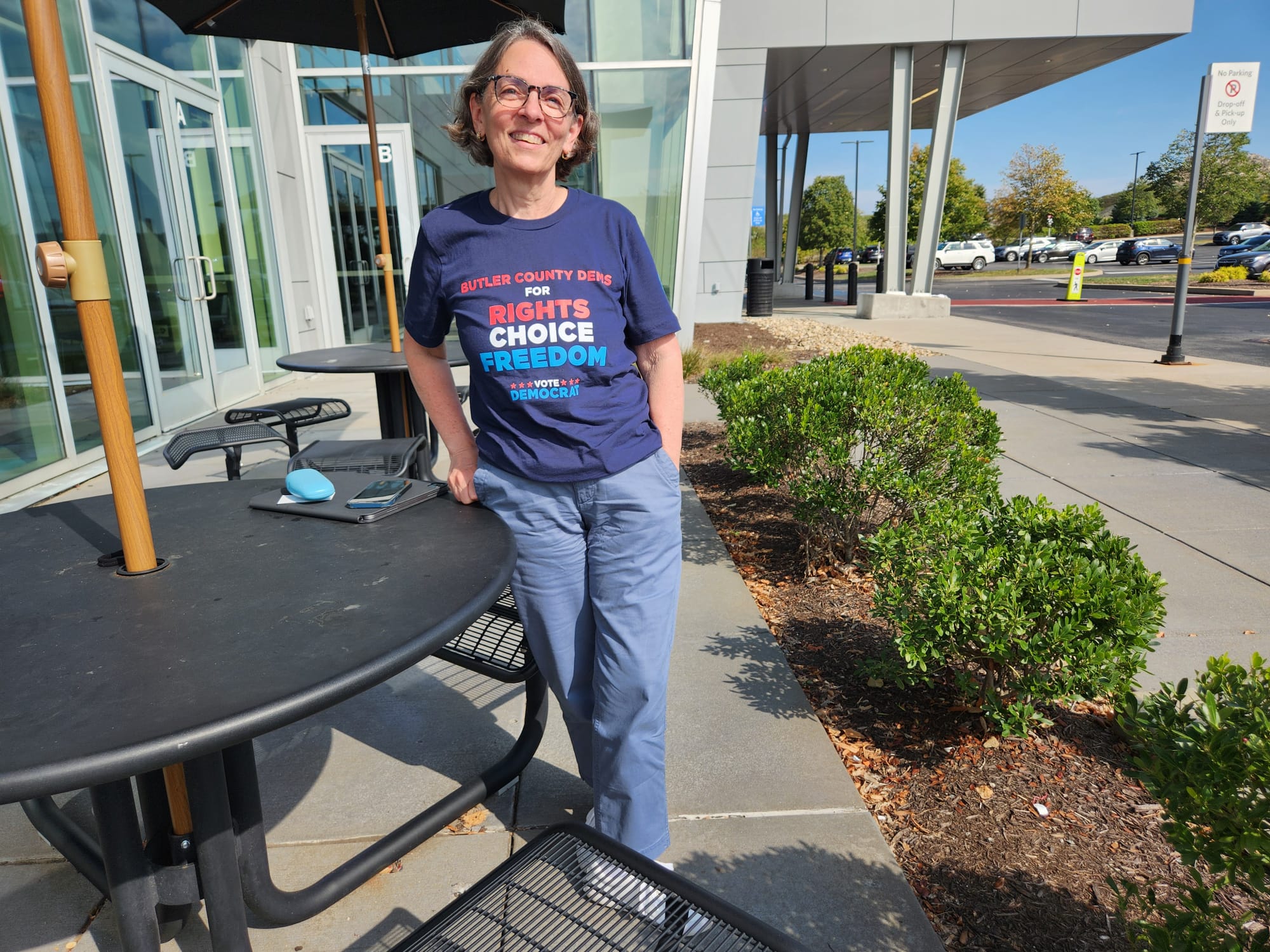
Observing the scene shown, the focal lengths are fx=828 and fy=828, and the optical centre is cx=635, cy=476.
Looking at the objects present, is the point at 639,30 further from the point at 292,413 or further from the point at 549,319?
the point at 549,319

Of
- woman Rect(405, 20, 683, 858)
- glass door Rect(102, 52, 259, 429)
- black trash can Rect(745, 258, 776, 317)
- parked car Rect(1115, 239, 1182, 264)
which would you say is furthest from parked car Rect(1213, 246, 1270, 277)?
woman Rect(405, 20, 683, 858)

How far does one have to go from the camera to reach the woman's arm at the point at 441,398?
196cm

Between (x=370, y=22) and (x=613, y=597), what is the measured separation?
3.79 m

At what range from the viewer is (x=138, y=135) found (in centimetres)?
718

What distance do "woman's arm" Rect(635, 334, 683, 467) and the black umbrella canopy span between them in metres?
2.42

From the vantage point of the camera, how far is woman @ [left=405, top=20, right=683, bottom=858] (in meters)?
1.73

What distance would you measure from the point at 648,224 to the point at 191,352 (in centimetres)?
645

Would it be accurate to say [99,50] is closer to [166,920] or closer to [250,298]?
[250,298]

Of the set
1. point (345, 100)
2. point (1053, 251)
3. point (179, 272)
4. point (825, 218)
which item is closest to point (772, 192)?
point (345, 100)

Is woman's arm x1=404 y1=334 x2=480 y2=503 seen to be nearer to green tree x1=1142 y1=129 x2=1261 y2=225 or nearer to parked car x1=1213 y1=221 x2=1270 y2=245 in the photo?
parked car x1=1213 y1=221 x2=1270 y2=245

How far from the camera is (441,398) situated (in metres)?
2.01

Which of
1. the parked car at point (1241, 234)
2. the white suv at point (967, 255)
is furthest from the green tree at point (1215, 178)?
the white suv at point (967, 255)

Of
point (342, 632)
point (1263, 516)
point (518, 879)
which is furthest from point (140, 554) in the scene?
point (1263, 516)

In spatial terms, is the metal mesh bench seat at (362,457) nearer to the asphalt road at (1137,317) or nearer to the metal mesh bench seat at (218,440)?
the metal mesh bench seat at (218,440)
